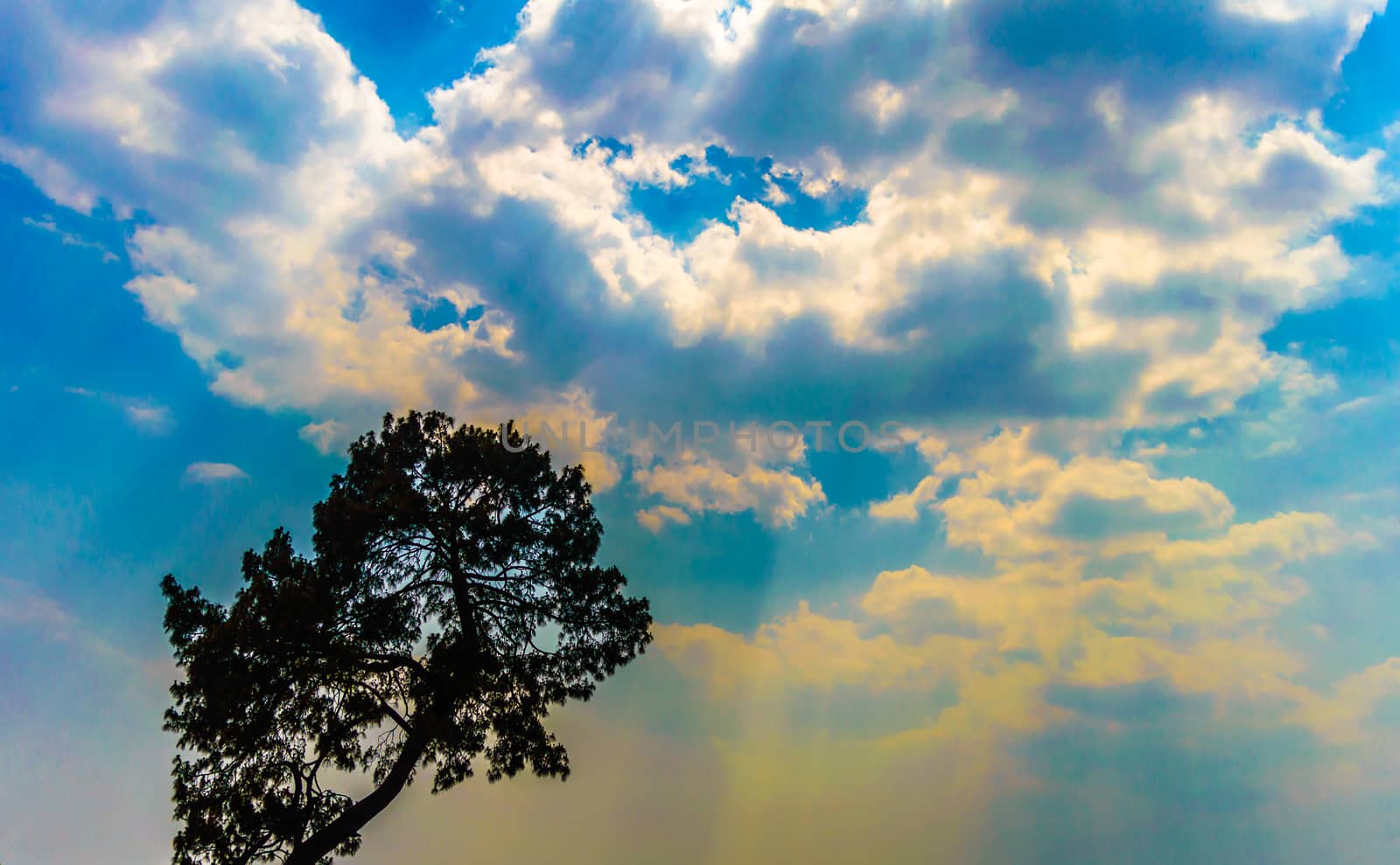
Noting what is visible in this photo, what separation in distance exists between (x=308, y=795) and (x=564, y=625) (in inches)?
235

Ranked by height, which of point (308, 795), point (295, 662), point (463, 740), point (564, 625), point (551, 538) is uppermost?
point (551, 538)

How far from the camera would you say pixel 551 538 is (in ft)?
57.7

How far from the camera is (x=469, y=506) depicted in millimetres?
16922

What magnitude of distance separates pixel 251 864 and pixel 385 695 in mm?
3519

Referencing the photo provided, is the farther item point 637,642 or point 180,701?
point 637,642

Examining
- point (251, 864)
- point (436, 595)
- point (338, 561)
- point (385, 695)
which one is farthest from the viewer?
point (436, 595)

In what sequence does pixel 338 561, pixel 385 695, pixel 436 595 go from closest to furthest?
pixel 385 695
pixel 338 561
pixel 436 595

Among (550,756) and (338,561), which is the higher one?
(338,561)

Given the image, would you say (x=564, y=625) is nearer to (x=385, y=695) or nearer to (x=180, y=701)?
(x=385, y=695)

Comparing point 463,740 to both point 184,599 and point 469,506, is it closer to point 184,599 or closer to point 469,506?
point 469,506

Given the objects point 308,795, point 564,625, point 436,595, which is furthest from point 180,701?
point 564,625

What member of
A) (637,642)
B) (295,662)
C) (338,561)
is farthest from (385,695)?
(637,642)

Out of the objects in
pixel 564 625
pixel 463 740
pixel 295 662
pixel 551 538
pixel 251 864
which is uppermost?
pixel 551 538

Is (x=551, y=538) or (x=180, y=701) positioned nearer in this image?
(x=180, y=701)
